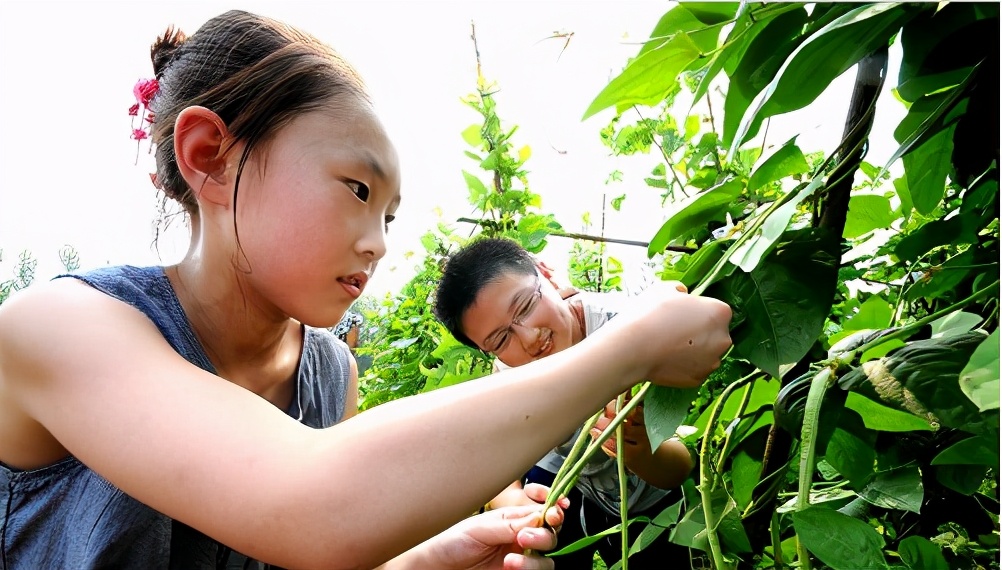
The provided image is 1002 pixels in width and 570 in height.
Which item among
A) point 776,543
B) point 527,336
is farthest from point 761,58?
point 527,336

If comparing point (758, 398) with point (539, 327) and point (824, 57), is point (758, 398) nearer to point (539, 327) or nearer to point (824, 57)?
point (824, 57)

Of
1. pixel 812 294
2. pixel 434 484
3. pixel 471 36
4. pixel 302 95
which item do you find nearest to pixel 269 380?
pixel 302 95

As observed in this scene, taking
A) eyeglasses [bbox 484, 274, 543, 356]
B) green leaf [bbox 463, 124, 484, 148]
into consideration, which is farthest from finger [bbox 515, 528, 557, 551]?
green leaf [bbox 463, 124, 484, 148]

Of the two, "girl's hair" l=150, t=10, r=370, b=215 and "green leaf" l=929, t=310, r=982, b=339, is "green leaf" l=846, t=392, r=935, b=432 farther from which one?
"girl's hair" l=150, t=10, r=370, b=215

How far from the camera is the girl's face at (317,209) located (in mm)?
498

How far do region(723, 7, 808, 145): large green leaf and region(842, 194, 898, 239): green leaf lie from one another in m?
0.14

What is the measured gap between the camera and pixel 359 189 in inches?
20.1

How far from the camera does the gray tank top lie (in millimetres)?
544

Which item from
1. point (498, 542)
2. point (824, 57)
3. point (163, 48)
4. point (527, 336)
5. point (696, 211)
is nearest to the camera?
point (824, 57)

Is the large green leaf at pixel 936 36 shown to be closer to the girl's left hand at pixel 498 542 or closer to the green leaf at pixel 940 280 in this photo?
the green leaf at pixel 940 280

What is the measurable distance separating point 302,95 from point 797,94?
36 centimetres

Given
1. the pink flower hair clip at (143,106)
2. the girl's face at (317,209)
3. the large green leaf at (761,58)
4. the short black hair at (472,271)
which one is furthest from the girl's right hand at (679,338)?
the short black hair at (472,271)

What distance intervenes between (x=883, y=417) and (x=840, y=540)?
93mm

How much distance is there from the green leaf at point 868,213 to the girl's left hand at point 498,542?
278 millimetres
